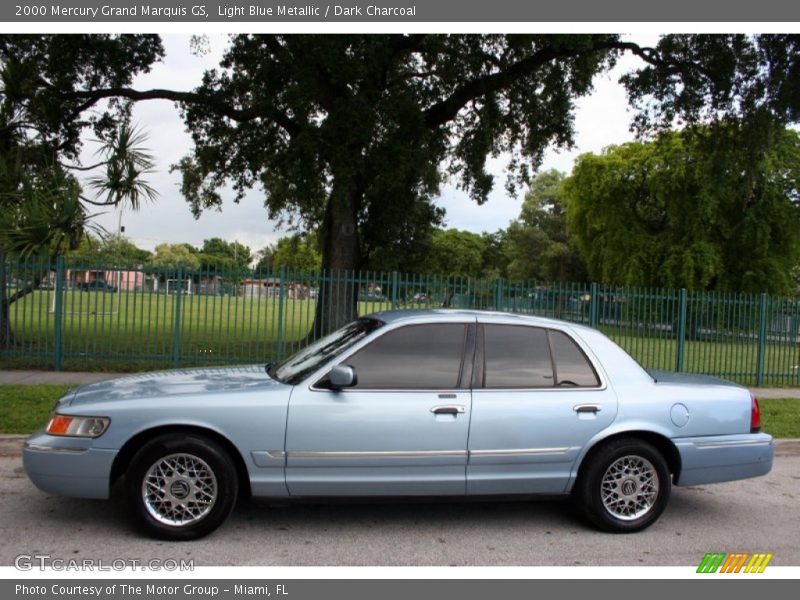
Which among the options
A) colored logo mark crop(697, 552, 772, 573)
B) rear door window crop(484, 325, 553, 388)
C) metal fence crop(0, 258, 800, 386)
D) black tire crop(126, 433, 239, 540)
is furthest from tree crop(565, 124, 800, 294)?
black tire crop(126, 433, 239, 540)

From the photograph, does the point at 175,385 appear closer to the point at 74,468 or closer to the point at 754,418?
the point at 74,468

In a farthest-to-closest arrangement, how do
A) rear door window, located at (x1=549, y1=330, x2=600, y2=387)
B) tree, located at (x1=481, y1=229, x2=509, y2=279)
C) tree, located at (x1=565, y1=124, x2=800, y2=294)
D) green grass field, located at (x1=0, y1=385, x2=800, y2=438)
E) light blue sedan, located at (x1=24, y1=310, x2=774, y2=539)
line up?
tree, located at (x1=481, y1=229, x2=509, y2=279) → tree, located at (x1=565, y1=124, x2=800, y2=294) → green grass field, located at (x1=0, y1=385, x2=800, y2=438) → rear door window, located at (x1=549, y1=330, x2=600, y2=387) → light blue sedan, located at (x1=24, y1=310, x2=774, y2=539)

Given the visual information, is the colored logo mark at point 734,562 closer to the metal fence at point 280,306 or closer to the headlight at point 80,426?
the headlight at point 80,426

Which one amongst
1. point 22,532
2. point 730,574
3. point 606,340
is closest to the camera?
point 730,574

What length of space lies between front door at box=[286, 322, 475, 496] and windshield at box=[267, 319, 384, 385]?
19cm

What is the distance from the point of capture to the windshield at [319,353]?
5148mm

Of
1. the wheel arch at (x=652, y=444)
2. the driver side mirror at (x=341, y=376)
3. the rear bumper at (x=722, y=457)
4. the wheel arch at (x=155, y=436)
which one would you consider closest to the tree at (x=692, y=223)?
the rear bumper at (x=722, y=457)

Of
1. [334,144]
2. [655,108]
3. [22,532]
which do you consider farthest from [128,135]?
[655,108]

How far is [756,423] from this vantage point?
5.59 meters

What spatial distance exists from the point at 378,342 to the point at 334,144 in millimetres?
10764

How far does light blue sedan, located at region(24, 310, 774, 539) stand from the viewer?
4.71m

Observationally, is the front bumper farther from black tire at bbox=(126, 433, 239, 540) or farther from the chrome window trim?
the chrome window trim

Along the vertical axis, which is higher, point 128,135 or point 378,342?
point 128,135

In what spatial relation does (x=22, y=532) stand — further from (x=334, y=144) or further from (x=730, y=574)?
(x=334, y=144)
